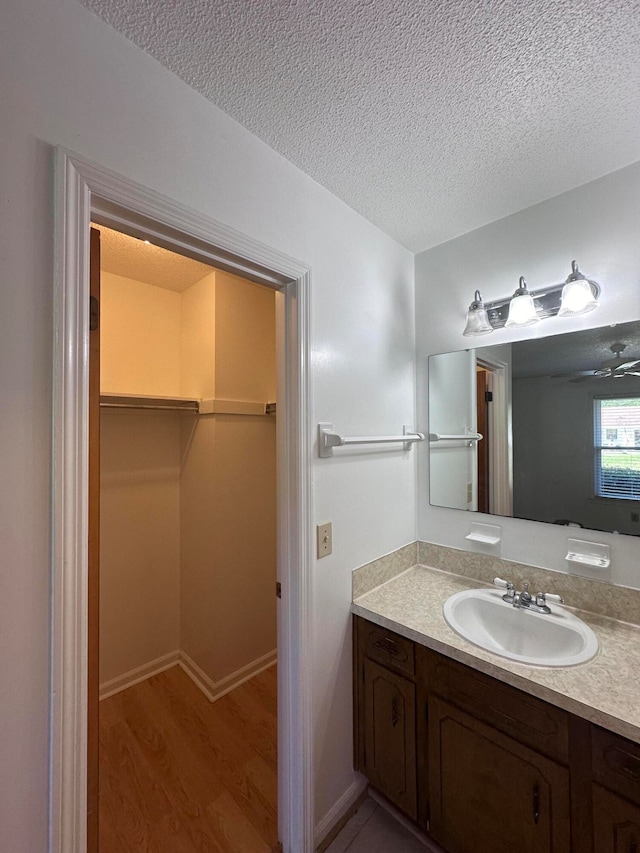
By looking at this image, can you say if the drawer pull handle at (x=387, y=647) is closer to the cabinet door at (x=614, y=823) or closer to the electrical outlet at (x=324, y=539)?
A: the electrical outlet at (x=324, y=539)

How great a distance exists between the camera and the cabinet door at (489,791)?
98 centimetres

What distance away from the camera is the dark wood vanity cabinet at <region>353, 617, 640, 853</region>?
899mm

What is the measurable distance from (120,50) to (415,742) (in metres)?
2.24

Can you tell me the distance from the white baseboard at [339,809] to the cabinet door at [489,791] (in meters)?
0.35

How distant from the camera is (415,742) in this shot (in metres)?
1.26

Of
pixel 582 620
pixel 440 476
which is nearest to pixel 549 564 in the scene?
pixel 582 620

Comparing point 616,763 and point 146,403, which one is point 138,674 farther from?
point 616,763

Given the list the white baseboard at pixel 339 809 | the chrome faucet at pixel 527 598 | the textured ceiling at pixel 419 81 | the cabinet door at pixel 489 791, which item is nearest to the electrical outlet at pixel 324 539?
the cabinet door at pixel 489 791

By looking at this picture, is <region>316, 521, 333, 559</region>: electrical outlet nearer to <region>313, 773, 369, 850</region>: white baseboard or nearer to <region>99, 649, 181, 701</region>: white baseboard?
<region>313, 773, 369, 850</region>: white baseboard

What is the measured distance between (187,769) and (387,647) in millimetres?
1170

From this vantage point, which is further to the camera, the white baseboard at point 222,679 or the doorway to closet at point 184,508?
the white baseboard at point 222,679

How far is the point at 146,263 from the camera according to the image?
2035mm

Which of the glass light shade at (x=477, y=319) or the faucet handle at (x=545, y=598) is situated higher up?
the glass light shade at (x=477, y=319)

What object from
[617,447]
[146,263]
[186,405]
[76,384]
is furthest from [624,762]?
[146,263]
